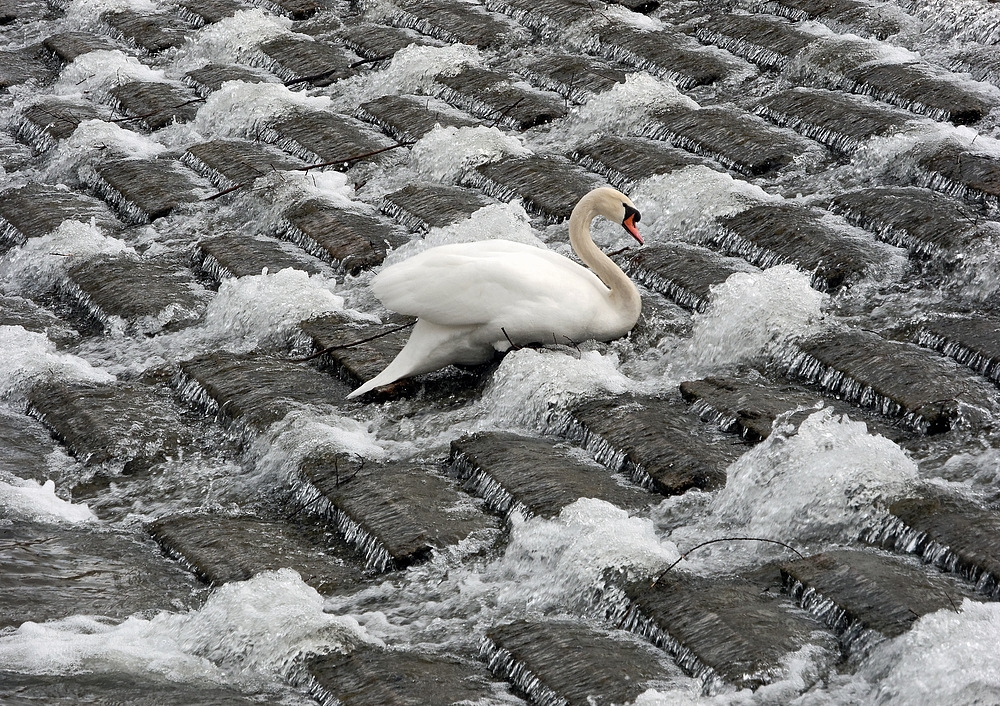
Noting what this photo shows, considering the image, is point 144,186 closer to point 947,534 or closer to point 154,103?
point 154,103

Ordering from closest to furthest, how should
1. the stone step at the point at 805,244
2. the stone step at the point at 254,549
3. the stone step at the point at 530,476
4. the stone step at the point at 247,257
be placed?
the stone step at the point at 254,549 < the stone step at the point at 530,476 < the stone step at the point at 805,244 < the stone step at the point at 247,257

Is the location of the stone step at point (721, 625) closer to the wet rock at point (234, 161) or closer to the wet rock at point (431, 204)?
the wet rock at point (431, 204)

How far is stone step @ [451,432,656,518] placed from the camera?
4.93m

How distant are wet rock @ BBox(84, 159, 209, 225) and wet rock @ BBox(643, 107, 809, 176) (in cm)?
276

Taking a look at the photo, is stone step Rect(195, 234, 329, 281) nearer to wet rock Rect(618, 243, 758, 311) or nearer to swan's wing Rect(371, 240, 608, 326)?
swan's wing Rect(371, 240, 608, 326)


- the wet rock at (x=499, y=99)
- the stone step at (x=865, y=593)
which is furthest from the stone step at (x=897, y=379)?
the wet rock at (x=499, y=99)

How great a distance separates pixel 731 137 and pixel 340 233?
2266 mm

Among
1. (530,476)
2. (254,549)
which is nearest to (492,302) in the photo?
(530,476)

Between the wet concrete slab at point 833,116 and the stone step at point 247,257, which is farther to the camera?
the wet concrete slab at point 833,116

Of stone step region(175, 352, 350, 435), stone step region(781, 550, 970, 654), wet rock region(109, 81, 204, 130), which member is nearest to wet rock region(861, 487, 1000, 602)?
stone step region(781, 550, 970, 654)

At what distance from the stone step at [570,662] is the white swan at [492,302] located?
68.8 inches

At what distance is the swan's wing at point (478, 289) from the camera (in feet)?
18.9

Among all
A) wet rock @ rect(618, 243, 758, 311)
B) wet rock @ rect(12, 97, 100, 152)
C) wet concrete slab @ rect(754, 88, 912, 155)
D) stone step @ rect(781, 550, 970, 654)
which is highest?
wet concrete slab @ rect(754, 88, 912, 155)

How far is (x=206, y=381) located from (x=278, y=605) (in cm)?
183
